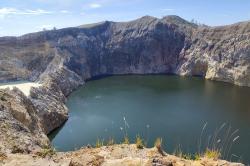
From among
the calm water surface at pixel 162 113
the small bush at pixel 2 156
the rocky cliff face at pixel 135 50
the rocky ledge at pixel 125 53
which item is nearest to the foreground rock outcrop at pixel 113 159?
the small bush at pixel 2 156

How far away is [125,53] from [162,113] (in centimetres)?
5802

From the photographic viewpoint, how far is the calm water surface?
4044 centimetres

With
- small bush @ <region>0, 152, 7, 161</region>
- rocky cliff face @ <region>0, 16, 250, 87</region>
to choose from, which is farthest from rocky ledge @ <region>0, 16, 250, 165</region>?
small bush @ <region>0, 152, 7, 161</region>

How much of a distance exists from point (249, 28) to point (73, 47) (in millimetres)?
51115

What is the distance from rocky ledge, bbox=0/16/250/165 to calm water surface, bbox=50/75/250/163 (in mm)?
5527

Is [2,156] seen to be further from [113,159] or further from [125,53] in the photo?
[125,53]

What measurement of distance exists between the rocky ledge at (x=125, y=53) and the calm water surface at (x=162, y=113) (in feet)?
18.1

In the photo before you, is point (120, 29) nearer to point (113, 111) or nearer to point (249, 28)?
point (249, 28)

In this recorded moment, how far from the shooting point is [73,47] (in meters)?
106

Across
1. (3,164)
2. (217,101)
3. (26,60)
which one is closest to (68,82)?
(26,60)

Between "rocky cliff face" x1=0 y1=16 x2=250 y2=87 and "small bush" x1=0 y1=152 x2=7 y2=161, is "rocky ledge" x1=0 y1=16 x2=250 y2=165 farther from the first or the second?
"small bush" x1=0 y1=152 x2=7 y2=161

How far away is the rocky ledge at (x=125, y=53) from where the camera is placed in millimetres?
82000

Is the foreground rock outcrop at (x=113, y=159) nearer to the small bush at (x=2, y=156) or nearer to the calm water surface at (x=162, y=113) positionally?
the small bush at (x=2, y=156)

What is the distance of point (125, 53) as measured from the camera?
111 meters
